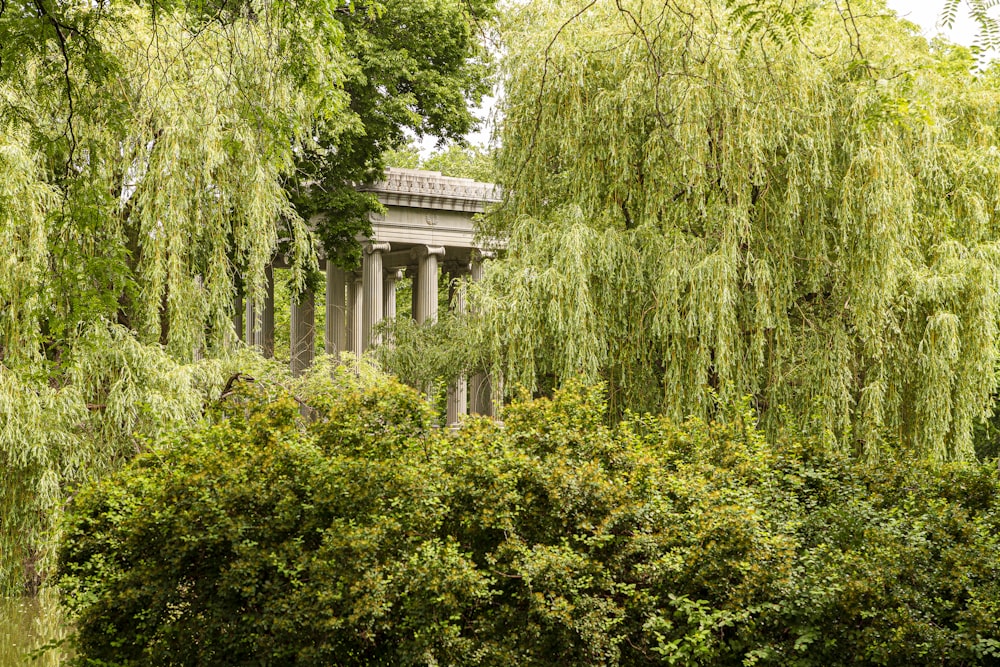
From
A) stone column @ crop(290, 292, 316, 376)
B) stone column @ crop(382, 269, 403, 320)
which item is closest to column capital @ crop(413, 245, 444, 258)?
stone column @ crop(290, 292, 316, 376)

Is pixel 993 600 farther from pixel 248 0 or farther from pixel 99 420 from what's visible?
pixel 248 0

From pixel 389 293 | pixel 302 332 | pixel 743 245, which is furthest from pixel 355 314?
pixel 743 245

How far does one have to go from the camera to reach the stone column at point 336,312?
29250mm

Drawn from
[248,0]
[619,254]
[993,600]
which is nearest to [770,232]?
[619,254]

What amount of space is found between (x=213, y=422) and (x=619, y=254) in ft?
22.0

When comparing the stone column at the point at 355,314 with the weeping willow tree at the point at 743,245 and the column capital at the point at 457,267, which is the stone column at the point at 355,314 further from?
the weeping willow tree at the point at 743,245

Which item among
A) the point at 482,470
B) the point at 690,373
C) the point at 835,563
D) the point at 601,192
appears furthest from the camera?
the point at 601,192

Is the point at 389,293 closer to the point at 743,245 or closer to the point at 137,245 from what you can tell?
the point at 137,245

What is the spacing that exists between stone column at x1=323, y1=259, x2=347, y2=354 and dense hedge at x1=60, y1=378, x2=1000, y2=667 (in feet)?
68.3

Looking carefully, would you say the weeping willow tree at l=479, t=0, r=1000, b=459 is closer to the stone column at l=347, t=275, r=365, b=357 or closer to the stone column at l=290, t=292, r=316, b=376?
the stone column at l=290, t=292, r=316, b=376

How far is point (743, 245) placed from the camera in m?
14.7

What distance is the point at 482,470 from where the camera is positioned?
23.4 ft

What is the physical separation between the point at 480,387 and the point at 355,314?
17066mm

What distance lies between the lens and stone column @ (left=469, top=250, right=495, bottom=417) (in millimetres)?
18172
